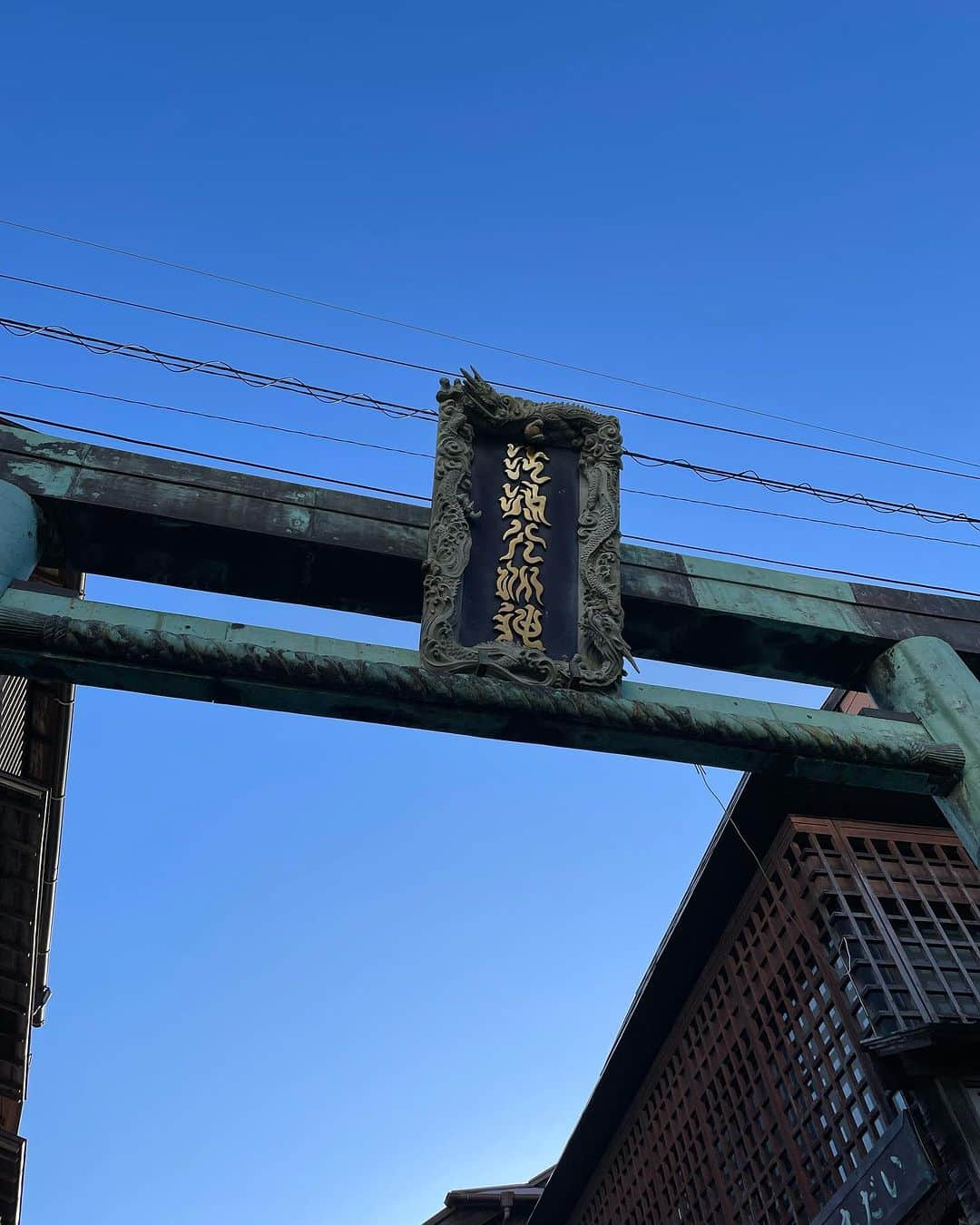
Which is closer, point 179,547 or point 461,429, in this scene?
point 179,547

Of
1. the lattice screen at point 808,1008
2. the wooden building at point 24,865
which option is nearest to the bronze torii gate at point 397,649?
the lattice screen at point 808,1008

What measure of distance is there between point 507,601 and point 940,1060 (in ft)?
21.7

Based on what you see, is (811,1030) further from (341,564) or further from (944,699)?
(341,564)

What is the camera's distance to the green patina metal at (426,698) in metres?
5.03

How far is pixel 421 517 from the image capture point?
21.5 ft

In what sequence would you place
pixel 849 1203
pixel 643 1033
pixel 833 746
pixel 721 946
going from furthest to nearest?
1. pixel 643 1033
2. pixel 721 946
3. pixel 849 1203
4. pixel 833 746

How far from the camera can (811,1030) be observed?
10836 millimetres

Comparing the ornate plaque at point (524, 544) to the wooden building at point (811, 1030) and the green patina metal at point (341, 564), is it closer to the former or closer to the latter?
the green patina metal at point (341, 564)

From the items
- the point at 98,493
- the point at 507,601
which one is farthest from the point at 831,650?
the point at 98,493

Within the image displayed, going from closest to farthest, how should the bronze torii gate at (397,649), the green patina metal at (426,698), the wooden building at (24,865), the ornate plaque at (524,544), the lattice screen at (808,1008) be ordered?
the green patina metal at (426,698) → the bronze torii gate at (397,649) → the ornate plaque at (524,544) → the lattice screen at (808,1008) → the wooden building at (24,865)

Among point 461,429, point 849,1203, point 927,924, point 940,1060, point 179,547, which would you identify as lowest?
point 849,1203

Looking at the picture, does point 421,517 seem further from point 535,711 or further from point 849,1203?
point 849,1203

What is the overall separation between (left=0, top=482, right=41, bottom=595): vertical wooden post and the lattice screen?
870cm

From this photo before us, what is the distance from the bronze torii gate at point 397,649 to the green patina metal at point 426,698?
0.01 meters
